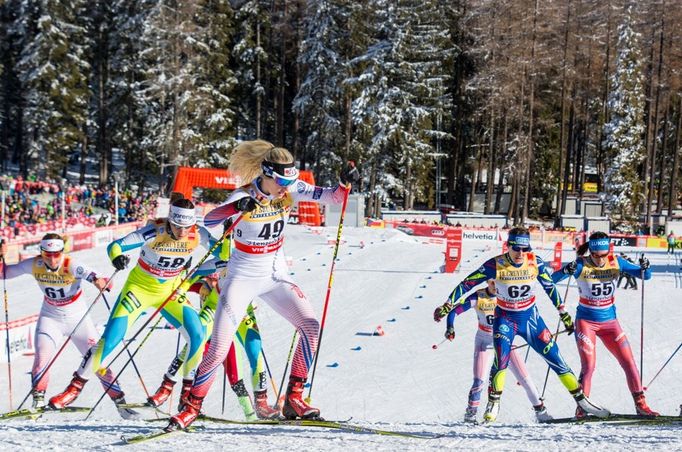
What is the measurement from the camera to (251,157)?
6199 mm

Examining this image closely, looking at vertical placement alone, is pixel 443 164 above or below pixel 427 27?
below

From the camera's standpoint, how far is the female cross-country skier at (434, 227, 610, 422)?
26.7 ft

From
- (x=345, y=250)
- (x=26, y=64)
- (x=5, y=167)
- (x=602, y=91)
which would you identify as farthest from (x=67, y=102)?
(x=602, y=91)

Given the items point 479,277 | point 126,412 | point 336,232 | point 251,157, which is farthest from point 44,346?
point 336,232

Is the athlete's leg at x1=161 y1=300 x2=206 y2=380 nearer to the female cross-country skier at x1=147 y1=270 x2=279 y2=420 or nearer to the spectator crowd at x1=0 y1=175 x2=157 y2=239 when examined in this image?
the female cross-country skier at x1=147 y1=270 x2=279 y2=420

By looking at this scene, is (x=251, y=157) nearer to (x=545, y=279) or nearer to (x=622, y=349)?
(x=545, y=279)

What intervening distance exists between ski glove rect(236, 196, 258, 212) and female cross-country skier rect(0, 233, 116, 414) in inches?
139

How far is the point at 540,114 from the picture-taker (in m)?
50.3

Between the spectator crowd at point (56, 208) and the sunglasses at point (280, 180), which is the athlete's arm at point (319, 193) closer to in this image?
the sunglasses at point (280, 180)

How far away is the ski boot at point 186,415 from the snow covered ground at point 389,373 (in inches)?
3.8

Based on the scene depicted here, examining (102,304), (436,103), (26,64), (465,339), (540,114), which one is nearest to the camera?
(465,339)

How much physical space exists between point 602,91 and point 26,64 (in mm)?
36443

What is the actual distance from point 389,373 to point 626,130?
36508 mm

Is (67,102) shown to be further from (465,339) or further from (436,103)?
(465,339)
